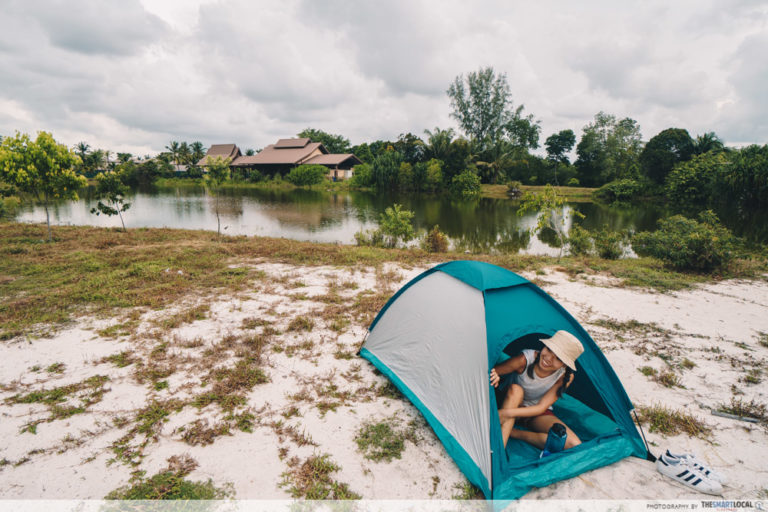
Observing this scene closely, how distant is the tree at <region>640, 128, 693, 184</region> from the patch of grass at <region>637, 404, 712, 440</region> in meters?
41.4

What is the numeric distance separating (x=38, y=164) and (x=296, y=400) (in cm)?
1249

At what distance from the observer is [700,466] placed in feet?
9.00

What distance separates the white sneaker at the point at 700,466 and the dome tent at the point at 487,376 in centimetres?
24

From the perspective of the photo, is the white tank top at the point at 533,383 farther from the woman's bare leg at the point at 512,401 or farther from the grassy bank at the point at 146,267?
the grassy bank at the point at 146,267

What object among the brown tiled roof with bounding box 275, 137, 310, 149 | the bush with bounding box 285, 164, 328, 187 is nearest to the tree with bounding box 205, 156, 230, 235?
the bush with bounding box 285, 164, 328, 187

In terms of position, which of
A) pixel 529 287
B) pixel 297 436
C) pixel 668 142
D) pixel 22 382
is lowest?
pixel 297 436

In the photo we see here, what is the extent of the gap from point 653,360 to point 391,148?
1970 inches

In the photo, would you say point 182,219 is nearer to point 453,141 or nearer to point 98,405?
point 98,405

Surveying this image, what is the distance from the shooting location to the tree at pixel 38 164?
972 cm

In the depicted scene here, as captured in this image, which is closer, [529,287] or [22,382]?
[529,287]

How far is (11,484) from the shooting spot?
2.68 m

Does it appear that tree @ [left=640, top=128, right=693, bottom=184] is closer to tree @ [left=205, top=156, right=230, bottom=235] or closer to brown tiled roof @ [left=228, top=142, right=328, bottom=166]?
tree @ [left=205, top=156, right=230, bottom=235]

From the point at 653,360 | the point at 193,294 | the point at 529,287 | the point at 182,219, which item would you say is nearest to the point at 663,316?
the point at 653,360

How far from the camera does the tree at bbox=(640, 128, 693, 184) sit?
3447cm
